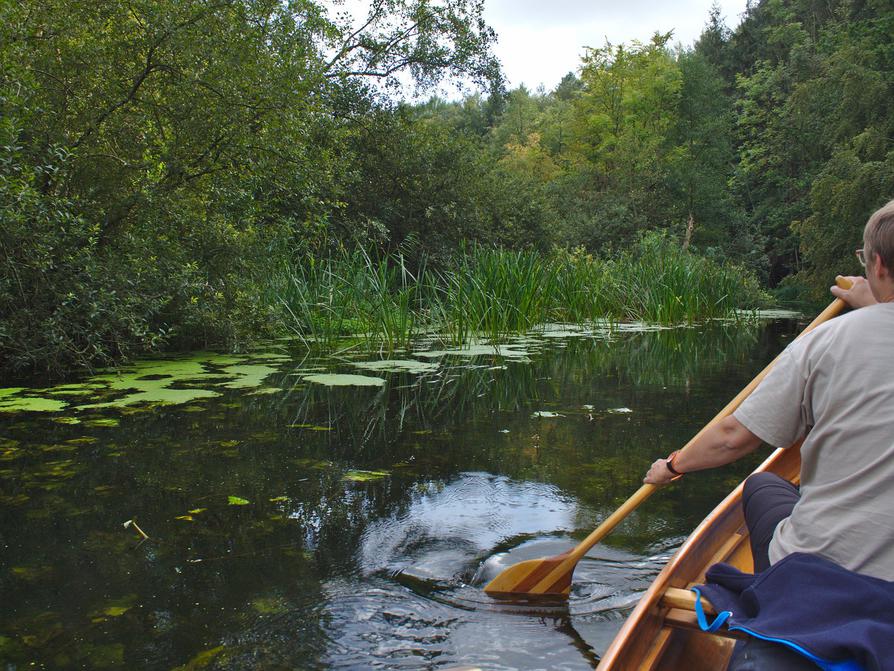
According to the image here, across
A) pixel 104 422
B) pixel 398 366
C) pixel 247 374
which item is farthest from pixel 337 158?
pixel 104 422

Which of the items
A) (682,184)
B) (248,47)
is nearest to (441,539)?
(248,47)

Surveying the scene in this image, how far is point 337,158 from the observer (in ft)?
35.1

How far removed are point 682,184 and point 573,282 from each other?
1917 cm

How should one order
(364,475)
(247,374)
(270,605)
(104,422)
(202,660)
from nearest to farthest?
1. (202,660)
2. (270,605)
3. (364,475)
4. (104,422)
5. (247,374)

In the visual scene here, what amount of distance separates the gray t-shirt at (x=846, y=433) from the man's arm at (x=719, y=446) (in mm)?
97

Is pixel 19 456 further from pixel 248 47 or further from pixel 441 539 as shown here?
pixel 248 47

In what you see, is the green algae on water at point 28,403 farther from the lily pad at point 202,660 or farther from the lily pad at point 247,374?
the lily pad at point 202,660

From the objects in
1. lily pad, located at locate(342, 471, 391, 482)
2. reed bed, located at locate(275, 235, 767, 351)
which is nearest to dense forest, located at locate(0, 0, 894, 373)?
reed bed, located at locate(275, 235, 767, 351)

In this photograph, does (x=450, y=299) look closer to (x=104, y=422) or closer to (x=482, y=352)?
(x=482, y=352)

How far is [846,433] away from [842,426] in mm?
15

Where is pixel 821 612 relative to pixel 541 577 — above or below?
above

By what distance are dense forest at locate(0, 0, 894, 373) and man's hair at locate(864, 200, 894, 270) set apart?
497 cm

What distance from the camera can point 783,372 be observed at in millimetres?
1507

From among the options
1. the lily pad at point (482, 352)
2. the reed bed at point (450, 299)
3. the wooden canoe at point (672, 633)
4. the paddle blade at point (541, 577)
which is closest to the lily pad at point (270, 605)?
the paddle blade at point (541, 577)
